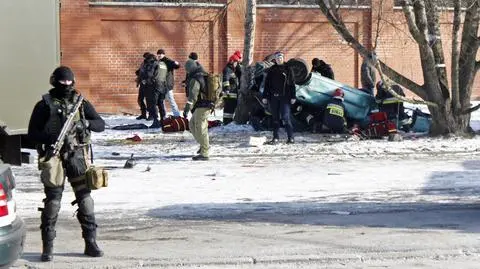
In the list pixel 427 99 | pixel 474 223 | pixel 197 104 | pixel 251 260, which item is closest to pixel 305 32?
pixel 427 99

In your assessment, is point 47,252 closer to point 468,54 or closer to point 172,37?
point 468,54

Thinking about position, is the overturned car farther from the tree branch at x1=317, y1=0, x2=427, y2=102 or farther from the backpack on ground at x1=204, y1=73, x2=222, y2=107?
the backpack on ground at x1=204, y1=73, x2=222, y2=107

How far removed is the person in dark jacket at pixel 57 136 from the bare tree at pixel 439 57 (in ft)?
30.9

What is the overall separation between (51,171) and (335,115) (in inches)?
410

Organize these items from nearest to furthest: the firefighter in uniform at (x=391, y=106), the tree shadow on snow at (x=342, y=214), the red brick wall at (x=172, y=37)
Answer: the tree shadow on snow at (x=342, y=214), the firefighter in uniform at (x=391, y=106), the red brick wall at (x=172, y=37)

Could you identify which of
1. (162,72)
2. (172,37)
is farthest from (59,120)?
(172,37)

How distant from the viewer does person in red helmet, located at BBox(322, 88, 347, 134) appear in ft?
57.7

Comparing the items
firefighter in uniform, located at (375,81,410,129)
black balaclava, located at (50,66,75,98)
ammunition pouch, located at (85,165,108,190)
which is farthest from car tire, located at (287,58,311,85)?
ammunition pouch, located at (85,165,108,190)

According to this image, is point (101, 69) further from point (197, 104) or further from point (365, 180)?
point (365, 180)

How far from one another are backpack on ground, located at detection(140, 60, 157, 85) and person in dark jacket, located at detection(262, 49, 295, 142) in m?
4.35

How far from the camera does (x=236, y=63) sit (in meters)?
21.0

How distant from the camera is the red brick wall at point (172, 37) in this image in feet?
86.0

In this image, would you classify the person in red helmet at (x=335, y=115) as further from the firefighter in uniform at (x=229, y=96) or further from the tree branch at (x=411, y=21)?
the firefighter in uniform at (x=229, y=96)

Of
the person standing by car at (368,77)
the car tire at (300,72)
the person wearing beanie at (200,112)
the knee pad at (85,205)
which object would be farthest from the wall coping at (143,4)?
the knee pad at (85,205)
